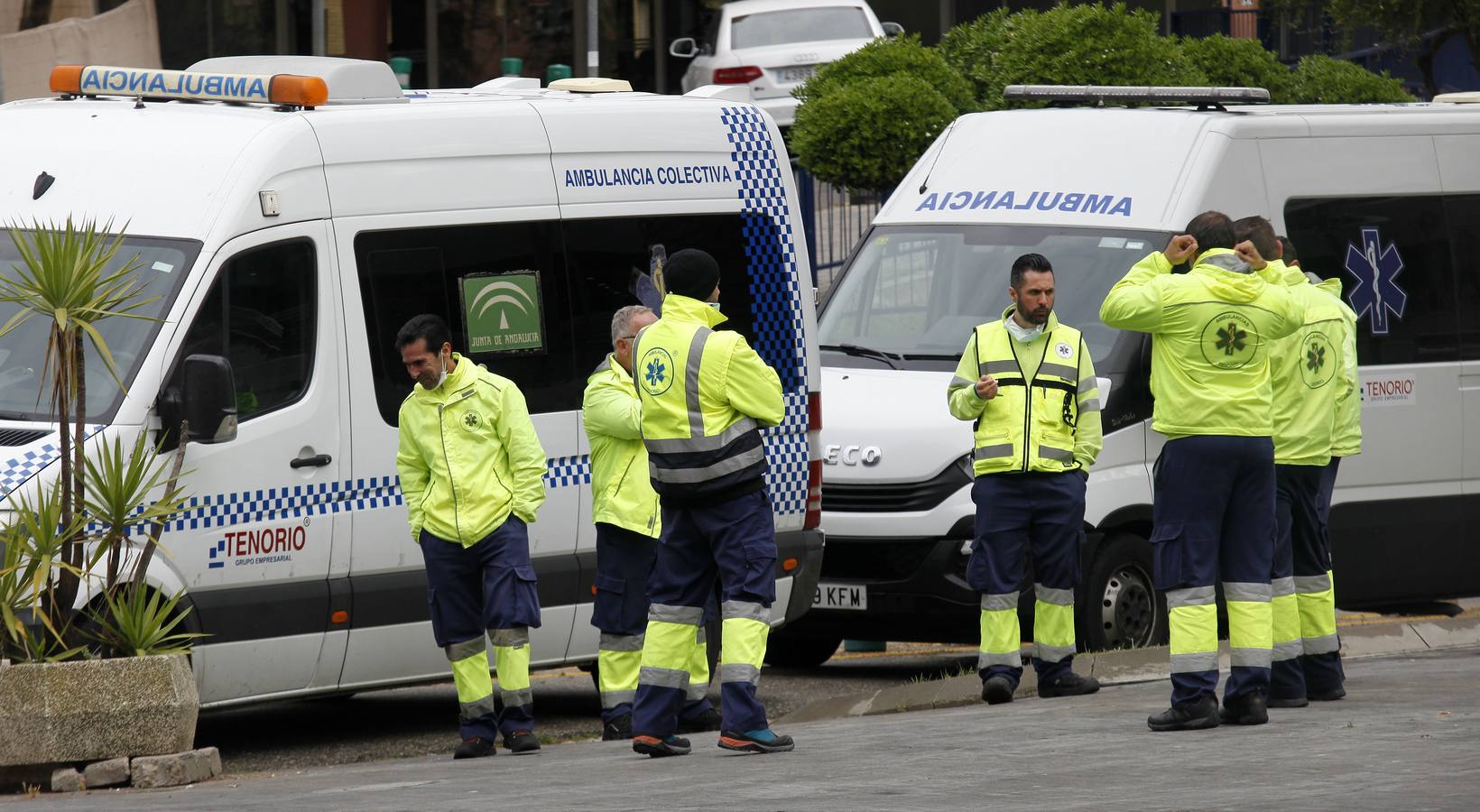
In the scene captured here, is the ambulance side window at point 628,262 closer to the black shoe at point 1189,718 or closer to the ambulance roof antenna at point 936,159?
the ambulance roof antenna at point 936,159

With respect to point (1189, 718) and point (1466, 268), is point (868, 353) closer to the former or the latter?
point (1466, 268)

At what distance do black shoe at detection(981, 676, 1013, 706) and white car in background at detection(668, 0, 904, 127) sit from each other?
15.8m

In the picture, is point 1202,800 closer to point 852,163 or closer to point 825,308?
point 825,308

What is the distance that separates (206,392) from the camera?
8242mm

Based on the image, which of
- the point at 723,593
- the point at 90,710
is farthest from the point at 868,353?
the point at 90,710

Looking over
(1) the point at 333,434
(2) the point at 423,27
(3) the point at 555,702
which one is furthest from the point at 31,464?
(2) the point at 423,27

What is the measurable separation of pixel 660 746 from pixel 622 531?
4.47 feet

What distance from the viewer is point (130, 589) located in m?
8.14

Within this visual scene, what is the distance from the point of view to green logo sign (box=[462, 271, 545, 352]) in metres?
9.43

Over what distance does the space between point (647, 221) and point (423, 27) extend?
1650cm

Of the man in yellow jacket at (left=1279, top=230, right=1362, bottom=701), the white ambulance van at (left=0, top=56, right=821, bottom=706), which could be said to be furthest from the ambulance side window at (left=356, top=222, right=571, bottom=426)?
the man in yellow jacket at (left=1279, top=230, right=1362, bottom=701)

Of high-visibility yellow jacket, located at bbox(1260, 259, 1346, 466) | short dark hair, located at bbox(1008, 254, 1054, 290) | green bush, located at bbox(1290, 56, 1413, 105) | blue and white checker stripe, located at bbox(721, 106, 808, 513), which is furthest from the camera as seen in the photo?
green bush, located at bbox(1290, 56, 1413, 105)

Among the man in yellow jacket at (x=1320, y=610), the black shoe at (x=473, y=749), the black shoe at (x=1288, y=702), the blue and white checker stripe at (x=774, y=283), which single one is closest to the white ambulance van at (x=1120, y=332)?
the blue and white checker stripe at (x=774, y=283)

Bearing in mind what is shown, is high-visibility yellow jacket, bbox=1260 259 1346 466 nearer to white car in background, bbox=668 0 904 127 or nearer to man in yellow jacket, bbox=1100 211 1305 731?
man in yellow jacket, bbox=1100 211 1305 731
